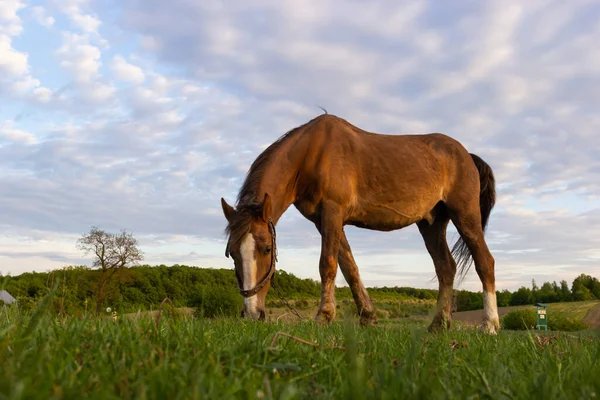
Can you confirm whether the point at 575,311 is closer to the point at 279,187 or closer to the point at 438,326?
the point at 438,326

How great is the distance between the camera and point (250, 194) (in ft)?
22.1

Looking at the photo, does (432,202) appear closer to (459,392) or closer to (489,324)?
(489,324)

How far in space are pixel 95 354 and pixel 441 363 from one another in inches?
57.2

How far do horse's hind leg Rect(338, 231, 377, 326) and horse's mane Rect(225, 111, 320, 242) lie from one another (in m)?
1.45

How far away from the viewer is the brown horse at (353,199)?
251 inches

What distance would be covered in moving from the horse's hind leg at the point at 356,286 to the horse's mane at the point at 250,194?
145cm

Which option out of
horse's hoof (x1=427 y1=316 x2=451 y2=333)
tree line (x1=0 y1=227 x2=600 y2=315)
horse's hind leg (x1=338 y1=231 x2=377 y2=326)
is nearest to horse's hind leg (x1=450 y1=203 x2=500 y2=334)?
horse's hoof (x1=427 y1=316 x2=451 y2=333)

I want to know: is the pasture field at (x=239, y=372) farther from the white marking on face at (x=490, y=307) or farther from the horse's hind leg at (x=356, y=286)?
the white marking on face at (x=490, y=307)

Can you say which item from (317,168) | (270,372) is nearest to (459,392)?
(270,372)

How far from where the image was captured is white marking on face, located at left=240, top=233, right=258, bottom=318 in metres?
6.17

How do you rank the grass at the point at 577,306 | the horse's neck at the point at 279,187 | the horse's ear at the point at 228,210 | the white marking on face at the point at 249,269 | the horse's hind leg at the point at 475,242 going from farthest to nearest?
the grass at the point at 577,306, the horse's hind leg at the point at 475,242, the horse's neck at the point at 279,187, the horse's ear at the point at 228,210, the white marking on face at the point at 249,269

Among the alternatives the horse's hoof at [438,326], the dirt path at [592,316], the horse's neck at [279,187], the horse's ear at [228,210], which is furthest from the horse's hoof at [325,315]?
the dirt path at [592,316]

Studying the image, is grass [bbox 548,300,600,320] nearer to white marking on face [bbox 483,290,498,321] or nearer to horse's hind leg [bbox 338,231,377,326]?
white marking on face [bbox 483,290,498,321]

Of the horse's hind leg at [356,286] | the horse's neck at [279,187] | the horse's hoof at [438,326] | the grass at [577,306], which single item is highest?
the horse's neck at [279,187]
